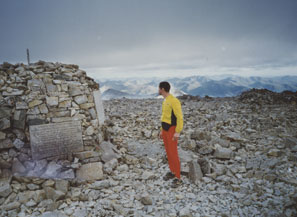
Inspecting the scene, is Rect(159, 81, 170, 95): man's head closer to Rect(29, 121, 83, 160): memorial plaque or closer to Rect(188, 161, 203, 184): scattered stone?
Rect(188, 161, 203, 184): scattered stone

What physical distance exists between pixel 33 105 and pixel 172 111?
438cm

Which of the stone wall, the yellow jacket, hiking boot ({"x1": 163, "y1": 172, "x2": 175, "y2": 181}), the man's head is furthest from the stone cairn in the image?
the man's head

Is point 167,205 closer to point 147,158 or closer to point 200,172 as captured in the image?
point 200,172

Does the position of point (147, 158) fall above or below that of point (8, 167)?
below

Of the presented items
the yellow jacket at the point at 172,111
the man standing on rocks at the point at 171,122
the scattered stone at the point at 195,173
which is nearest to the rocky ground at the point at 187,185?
the scattered stone at the point at 195,173

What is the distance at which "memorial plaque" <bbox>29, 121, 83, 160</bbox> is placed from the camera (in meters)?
6.04

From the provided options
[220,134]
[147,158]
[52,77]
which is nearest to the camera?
[52,77]

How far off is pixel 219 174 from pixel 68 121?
16.9 ft

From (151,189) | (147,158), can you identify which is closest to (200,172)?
(151,189)

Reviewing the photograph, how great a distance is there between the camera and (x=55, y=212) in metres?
4.77

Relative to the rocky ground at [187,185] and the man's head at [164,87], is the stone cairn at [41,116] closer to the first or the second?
the rocky ground at [187,185]

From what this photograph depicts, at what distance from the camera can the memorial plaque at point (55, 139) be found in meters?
6.04

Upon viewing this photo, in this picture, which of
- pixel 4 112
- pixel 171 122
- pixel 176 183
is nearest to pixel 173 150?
pixel 171 122

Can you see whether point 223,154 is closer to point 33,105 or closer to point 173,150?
point 173,150
